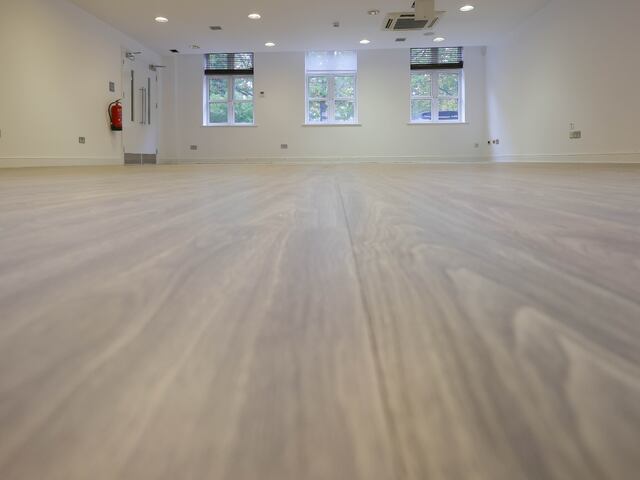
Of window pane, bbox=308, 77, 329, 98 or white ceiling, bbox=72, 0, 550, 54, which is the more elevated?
white ceiling, bbox=72, 0, 550, 54

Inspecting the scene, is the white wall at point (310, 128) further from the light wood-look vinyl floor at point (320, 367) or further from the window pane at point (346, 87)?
the light wood-look vinyl floor at point (320, 367)

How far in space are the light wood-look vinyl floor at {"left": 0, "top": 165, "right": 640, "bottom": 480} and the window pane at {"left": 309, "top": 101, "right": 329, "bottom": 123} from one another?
415 inches

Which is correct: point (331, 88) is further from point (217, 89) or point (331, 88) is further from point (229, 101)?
point (217, 89)

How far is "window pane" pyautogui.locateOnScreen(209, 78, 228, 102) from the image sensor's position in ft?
34.8

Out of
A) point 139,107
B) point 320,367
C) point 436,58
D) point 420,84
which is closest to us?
point 320,367

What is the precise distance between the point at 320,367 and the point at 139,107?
10284 mm

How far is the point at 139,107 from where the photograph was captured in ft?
30.9

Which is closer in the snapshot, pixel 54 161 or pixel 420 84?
pixel 54 161

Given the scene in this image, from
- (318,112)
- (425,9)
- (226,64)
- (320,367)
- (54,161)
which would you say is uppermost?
(226,64)

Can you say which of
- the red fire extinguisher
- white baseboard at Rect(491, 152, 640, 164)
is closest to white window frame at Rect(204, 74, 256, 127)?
the red fire extinguisher

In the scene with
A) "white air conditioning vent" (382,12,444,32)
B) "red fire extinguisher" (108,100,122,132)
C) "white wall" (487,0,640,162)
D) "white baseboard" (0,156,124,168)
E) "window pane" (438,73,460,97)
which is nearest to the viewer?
"white wall" (487,0,640,162)

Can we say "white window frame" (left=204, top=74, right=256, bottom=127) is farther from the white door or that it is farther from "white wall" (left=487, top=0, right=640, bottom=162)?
"white wall" (left=487, top=0, right=640, bottom=162)

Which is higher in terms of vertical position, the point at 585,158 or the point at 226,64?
the point at 226,64

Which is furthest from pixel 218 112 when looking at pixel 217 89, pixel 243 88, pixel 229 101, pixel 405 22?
pixel 405 22
